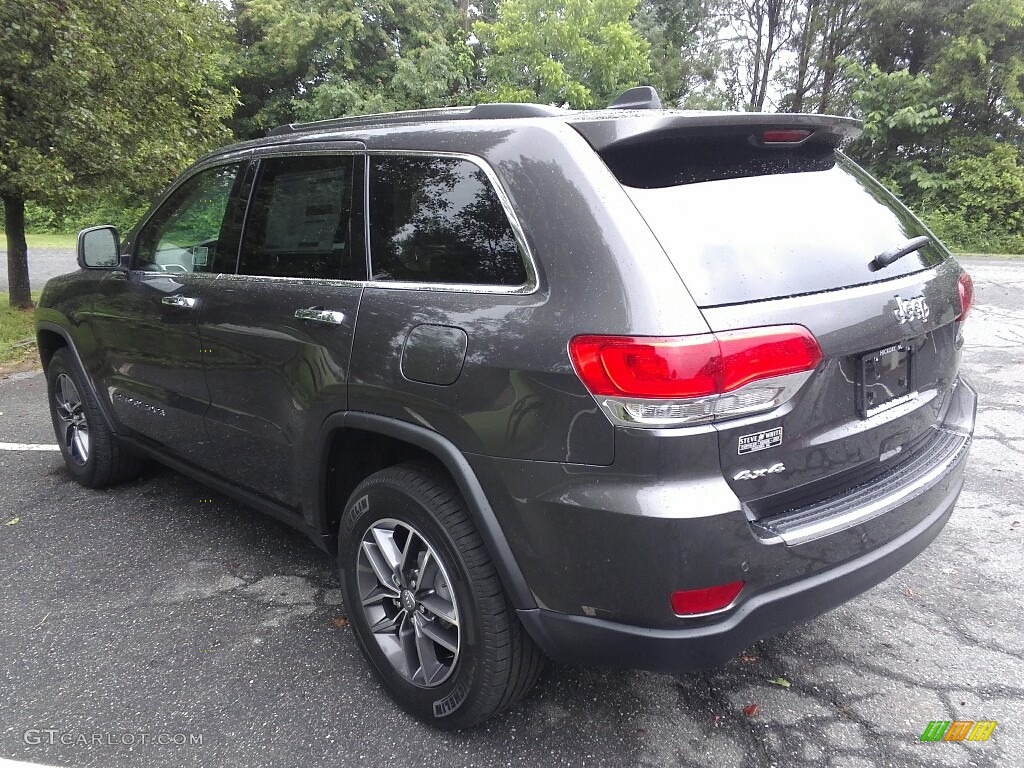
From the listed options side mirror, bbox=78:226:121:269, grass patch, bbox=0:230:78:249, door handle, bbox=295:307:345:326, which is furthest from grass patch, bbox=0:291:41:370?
grass patch, bbox=0:230:78:249

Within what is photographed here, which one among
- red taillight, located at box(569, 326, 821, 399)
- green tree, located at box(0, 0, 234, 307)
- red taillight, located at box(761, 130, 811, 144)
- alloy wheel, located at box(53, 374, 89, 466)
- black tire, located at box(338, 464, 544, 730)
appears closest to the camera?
red taillight, located at box(569, 326, 821, 399)

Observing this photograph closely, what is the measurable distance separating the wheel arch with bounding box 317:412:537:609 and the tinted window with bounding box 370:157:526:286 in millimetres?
445

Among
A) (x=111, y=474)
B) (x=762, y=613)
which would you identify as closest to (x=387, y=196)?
(x=762, y=613)

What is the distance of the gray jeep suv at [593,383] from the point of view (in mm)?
1807

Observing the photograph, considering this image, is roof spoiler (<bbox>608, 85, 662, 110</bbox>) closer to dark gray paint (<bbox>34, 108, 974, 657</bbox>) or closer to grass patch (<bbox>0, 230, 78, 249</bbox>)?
dark gray paint (<bbox>34, 108, 974, 657</bbox>)

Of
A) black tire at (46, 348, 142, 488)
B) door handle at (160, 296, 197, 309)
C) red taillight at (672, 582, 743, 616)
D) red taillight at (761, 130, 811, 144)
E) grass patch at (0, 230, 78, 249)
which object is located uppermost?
red taillight at (761, 130, 811, 144)

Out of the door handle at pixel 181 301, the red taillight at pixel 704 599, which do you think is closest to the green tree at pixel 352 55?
the door handle at pixel 181 301

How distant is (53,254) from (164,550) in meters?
18.0

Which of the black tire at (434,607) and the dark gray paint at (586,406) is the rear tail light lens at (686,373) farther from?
the black tire at (434,607)

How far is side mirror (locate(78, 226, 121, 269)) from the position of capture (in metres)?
3.65

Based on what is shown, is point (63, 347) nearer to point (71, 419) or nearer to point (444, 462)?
point (71, 419)

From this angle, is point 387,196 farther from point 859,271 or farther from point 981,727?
point 981,727

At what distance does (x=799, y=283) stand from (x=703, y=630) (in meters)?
0.91

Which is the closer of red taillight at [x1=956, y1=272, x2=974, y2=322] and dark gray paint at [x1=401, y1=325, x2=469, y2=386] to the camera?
dark gray paint at [x1=401, y1=325, x2=469, y2=386]
